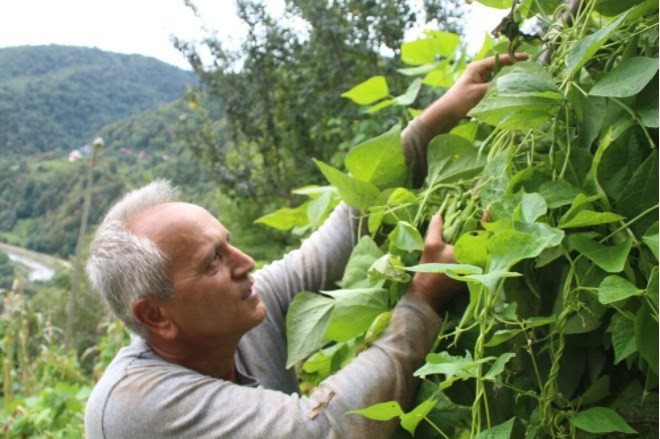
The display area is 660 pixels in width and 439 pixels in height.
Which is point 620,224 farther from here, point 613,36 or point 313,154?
point 313,154

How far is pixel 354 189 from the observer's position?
892mm

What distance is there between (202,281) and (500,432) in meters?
0.48

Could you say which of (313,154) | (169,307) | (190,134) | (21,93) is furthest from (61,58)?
(169,307)

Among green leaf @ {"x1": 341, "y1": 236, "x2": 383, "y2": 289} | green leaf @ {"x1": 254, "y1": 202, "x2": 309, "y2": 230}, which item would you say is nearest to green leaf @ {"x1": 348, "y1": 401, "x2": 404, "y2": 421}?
green leaf @ {"x1": 341, "y1": 236, "x2": 383, "y2": 289}

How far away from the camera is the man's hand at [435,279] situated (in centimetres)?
73

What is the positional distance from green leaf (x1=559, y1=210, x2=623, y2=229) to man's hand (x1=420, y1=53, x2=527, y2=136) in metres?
0.35

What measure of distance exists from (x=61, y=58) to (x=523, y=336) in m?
12.6

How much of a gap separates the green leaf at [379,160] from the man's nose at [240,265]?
0.62ft

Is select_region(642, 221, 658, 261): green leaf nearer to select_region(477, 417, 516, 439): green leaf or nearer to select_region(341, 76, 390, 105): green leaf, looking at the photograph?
select_region(477, 417, 516, 439): green leaf

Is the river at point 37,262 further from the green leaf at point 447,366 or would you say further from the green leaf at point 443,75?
the green leaf at point 447,366


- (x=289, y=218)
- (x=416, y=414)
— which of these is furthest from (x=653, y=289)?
(x=289, y=218)

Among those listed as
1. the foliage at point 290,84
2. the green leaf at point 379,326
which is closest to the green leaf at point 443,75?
the green leaf at point 379,326

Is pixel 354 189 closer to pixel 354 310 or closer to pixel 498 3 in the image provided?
pixel 354 310

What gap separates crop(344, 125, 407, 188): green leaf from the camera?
2.94 feet
